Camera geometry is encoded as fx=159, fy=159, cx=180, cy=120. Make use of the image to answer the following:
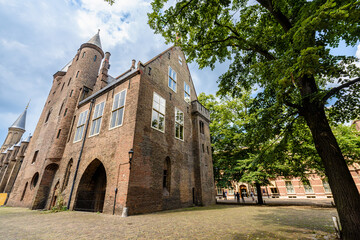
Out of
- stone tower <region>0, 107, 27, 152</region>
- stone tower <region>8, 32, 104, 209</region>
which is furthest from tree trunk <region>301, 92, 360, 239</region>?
stone tower <region>0, 107, 27, 152</region>

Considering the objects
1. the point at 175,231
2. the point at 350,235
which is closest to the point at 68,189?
the point at 175,231

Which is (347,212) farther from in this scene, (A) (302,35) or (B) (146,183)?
(B) (146,183)

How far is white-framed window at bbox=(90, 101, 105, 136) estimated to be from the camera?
13.8 metres

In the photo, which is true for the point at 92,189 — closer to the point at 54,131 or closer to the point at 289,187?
the point at 54,131

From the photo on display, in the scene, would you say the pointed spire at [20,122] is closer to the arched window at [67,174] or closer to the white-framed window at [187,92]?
the arched window at [67,174]

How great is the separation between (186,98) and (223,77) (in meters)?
10.3

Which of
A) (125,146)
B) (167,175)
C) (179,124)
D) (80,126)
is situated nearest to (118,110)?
(125,146)

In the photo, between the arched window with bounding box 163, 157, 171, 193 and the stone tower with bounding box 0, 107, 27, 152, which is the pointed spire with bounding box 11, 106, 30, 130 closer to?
the stone tower with bounding box 0, 107, 27, 152

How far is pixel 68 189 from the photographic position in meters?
12.9

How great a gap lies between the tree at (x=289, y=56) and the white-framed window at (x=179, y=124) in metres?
7.63

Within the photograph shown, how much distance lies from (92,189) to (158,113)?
8196 millimetres

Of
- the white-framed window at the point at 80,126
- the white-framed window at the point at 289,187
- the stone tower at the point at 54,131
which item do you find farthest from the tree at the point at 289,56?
the white-framed window at the point at 289,187

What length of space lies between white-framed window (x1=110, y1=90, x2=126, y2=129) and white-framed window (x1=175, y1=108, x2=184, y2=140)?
17.7 feet

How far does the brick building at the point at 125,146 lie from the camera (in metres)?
10.4
